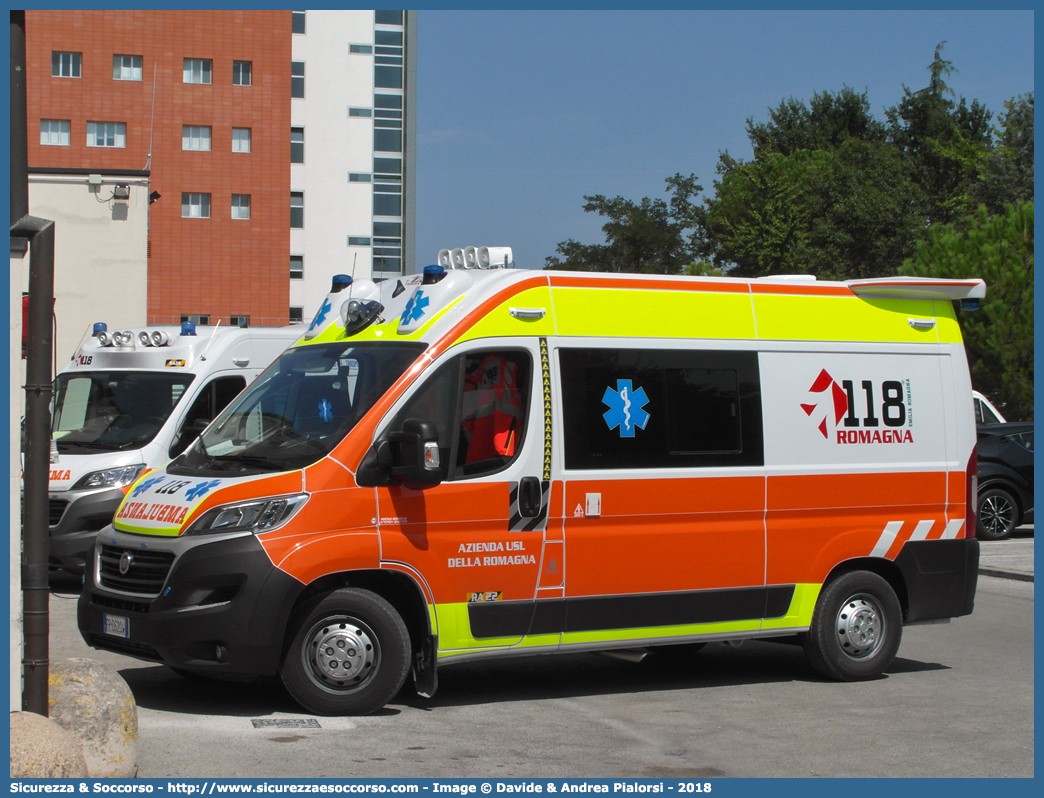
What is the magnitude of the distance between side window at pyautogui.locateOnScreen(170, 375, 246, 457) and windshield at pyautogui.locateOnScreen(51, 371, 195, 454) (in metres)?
0.19

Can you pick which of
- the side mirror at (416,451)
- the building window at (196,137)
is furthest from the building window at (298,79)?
the side mirror at (416,451)

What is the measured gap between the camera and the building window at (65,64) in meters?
54.3

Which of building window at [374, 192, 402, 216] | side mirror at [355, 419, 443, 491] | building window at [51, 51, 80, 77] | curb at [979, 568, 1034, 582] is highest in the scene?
building window at [51, 51, 80, 77]

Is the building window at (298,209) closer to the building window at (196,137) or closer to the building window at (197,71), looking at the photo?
the building window at (196,137)

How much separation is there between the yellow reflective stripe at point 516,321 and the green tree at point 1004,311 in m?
23.2

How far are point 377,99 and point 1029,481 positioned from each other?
54697 millimetres

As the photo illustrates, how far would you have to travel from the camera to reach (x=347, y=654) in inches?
283

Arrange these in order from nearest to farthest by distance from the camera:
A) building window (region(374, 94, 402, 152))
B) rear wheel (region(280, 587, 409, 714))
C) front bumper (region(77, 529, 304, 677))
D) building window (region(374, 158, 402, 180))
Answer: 1. front bumper (region(77, 529, 304, 677))
2. rear wheel (region(280, 587, 409, 714))
3. building window (region(374, 94, 402, 152))
4. building window (region(374, 158, 402, 180))

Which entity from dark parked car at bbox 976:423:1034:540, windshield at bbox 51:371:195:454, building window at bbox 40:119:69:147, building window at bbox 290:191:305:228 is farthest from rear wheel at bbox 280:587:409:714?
building window at bbox 290:191:305:228

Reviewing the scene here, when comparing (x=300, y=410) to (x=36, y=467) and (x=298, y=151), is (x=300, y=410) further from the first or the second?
(x=298, y=151)

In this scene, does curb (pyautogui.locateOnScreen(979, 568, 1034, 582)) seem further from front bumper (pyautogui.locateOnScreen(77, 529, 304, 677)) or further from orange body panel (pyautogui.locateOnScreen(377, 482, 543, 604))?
front bumper (pyautogui.locateOnScreen(77, 529, 304, 677))

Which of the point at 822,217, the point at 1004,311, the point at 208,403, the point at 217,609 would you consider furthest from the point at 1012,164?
the point at 217,609

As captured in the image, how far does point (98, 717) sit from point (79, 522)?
6.52 metres

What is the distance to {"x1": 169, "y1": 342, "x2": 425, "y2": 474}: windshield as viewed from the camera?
7352 millimetres
